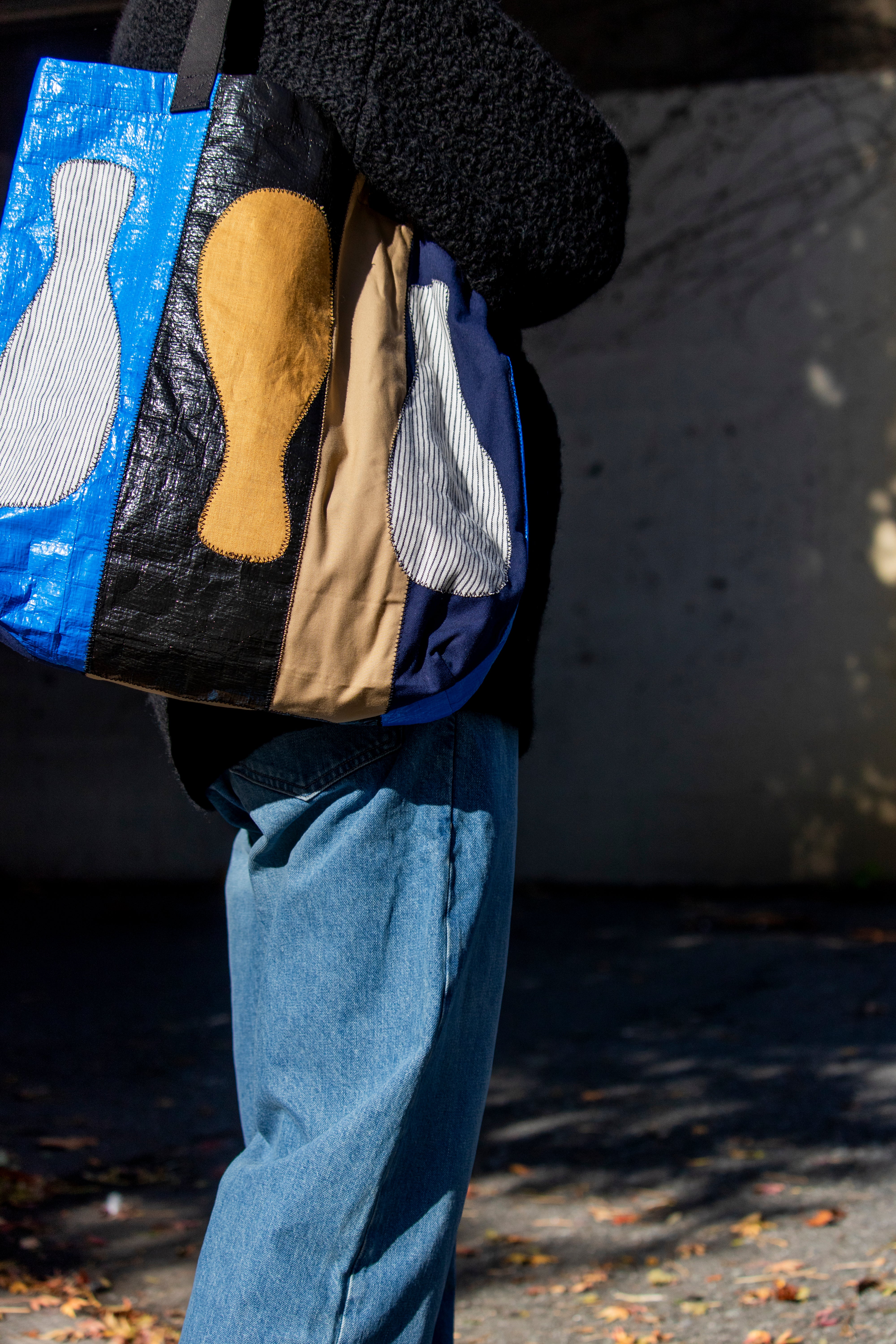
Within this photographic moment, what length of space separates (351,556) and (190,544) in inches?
5.7

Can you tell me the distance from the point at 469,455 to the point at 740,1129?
2.58 meters

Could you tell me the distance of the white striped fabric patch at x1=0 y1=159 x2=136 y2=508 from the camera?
110 centimetres

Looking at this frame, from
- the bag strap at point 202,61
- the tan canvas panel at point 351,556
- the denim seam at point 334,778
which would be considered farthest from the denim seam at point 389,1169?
the bag strap at point 202,61

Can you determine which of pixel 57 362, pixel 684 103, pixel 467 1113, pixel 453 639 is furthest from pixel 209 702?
pixel 684 103

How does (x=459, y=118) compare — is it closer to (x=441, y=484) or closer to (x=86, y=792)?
(x=441, y=484)

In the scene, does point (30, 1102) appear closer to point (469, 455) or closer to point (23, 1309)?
point (23, 1309)

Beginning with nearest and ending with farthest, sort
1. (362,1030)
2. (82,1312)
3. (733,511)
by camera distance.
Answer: (362,1030) < (82,1312) < (733,511)

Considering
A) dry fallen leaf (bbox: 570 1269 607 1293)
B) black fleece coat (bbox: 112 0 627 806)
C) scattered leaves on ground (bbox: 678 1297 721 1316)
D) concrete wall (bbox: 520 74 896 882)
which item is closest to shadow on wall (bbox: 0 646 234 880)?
concrete wall (bbox: 520 74 896 882)

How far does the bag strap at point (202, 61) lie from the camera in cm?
115

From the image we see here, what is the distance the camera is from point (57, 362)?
1125 millimetres

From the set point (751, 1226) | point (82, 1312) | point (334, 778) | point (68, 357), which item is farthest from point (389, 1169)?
point (751, 1226)

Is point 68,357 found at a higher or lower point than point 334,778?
higher

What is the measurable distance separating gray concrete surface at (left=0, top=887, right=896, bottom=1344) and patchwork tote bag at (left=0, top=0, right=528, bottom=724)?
1.59 meters

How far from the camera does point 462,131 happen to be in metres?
1.19
